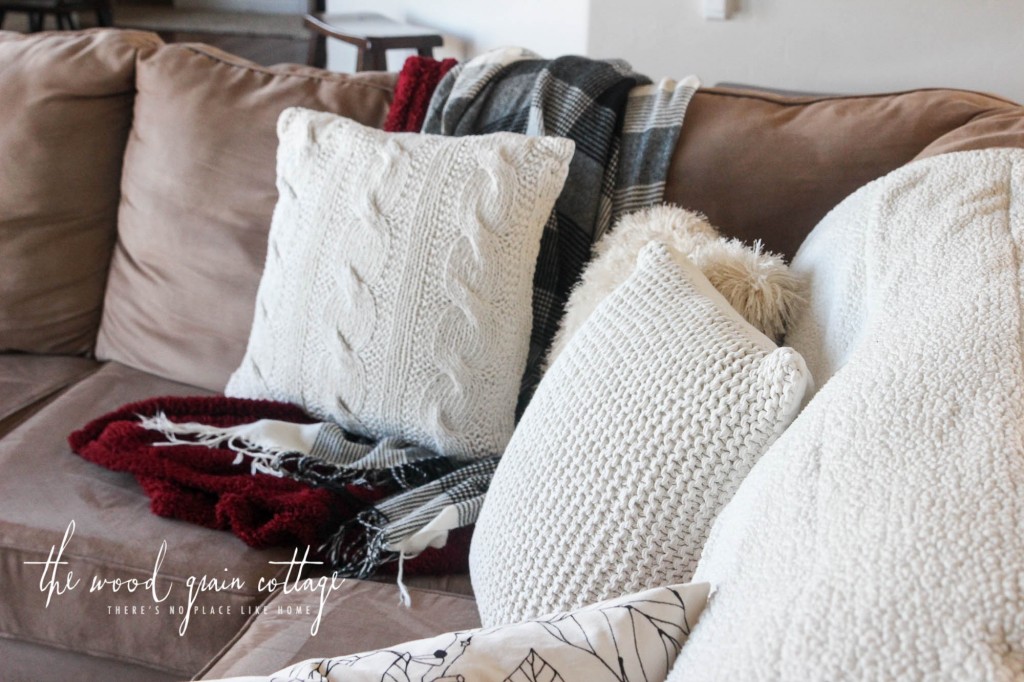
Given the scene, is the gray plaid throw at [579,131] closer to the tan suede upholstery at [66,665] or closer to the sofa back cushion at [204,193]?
the sofa back cushion at [204,193]

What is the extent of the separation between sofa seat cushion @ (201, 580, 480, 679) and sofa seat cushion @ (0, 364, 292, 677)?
70 millimetres

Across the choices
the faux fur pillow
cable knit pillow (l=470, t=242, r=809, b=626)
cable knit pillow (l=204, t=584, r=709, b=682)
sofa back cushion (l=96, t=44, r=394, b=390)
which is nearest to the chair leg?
sofa back cushion (l=96, t=44, r=394, b=390)

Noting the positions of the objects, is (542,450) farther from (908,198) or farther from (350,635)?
(908,198)

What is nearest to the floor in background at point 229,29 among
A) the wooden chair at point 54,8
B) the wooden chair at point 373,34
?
the wooden chair at point 54,8

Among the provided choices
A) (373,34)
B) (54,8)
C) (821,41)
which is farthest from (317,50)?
(821,41)

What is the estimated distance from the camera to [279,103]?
1.55 metres

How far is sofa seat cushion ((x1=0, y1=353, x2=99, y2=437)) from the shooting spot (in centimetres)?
150

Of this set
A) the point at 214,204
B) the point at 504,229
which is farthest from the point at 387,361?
the point at 214,204

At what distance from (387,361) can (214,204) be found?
18.7 inches

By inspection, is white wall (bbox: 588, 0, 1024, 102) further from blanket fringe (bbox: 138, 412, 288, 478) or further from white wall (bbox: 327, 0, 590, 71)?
blanket fringe (bbox: 138, 412, 288, 478)

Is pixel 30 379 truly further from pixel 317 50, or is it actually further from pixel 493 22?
pixel 317 50

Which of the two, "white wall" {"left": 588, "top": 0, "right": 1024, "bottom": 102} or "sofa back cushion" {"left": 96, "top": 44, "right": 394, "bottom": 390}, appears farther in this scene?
"white wall" {"left": 588, "top": 0, "right": 1024, "bottom": 102}

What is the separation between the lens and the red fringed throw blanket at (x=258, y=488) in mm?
1174

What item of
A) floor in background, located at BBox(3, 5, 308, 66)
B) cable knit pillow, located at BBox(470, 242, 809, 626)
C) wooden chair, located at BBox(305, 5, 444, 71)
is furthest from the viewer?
floor in background, located at BBox(3, 5, 308, 66)
